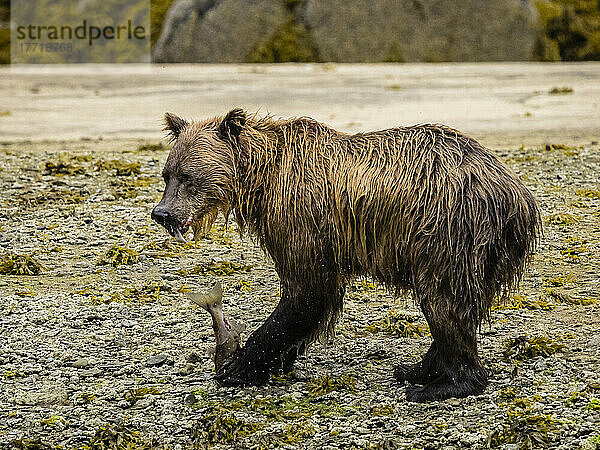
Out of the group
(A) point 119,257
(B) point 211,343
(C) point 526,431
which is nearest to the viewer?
(C) point 526,431

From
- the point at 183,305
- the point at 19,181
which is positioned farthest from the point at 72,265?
the point at 19,181

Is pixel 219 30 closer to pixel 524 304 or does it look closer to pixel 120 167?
pixel 120 167

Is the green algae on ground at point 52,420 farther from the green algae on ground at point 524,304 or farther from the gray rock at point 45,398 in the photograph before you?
the green algae on ground at point 524,304

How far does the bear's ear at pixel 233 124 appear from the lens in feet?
18.2

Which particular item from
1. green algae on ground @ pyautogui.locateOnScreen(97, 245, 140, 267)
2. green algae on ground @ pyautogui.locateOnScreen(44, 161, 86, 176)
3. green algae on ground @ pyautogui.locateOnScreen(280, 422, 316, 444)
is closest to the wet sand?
green algae on ground @ pyautogui.locateOnScreen(44, 161, 86, 176)

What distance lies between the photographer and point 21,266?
8297mm

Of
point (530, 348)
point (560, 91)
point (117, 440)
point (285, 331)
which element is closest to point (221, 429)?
point (117, 440)

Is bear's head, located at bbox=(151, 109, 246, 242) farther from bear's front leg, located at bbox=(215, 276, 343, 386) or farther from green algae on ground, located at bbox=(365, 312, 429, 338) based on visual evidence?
green algae on ground, located at bbox=(365, 312, 429, 338)

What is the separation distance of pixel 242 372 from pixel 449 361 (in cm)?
136

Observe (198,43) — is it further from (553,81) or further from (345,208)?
(345,208)

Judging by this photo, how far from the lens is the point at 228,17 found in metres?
21.7

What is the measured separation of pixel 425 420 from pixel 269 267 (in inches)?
127

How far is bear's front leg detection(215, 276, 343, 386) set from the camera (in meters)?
5.55

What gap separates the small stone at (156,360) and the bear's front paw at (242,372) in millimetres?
551
